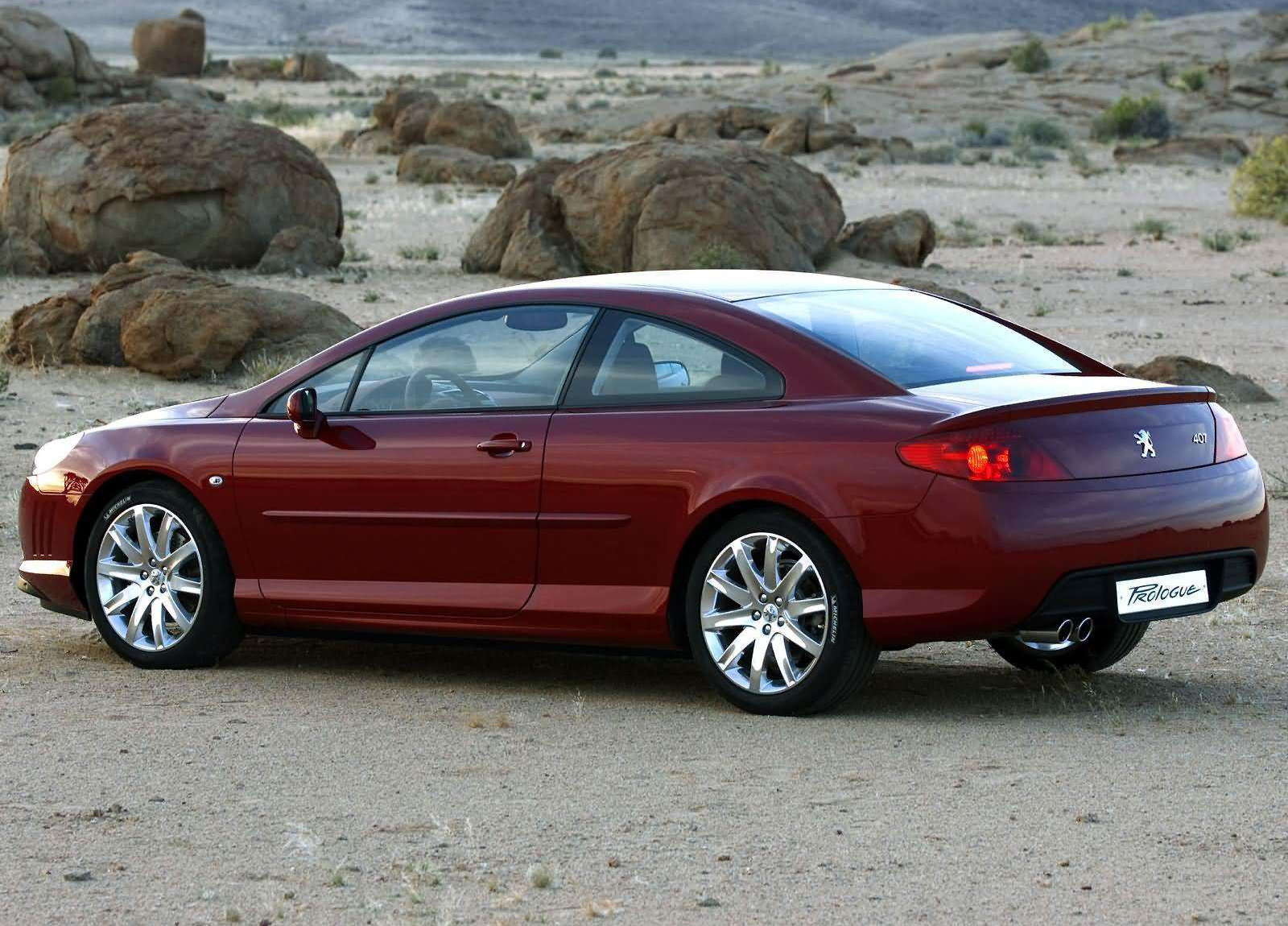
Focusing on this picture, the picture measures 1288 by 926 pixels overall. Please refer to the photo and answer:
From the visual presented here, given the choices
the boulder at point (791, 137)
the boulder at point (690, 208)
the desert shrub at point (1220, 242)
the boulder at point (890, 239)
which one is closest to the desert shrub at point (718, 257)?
the boulder at point (690, 208)

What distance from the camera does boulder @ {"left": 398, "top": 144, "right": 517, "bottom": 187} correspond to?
39.4m

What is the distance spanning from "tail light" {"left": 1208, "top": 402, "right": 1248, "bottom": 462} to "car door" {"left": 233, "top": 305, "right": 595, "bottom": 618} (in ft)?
7.03

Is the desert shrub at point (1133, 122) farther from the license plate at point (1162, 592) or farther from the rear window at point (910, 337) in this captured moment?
the license plate at point (1162, 592)

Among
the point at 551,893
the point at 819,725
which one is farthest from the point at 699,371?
the point at 551,893

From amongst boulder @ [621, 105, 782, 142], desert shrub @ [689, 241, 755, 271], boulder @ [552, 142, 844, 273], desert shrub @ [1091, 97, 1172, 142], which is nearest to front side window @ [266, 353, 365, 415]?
desert shrub @ [689, 241, 755, 271]

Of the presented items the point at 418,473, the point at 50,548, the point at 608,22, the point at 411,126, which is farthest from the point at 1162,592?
the point at 608,22

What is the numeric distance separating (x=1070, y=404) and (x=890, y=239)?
19.4m

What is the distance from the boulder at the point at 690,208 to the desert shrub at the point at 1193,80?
51.5 meters

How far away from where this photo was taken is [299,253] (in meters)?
24.4

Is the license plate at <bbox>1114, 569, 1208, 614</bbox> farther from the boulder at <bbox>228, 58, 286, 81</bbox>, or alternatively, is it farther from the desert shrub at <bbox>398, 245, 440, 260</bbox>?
the boulder at <bbox>228, 58, 286, 81</bbox>

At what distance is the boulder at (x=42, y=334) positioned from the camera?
1756 centimetres

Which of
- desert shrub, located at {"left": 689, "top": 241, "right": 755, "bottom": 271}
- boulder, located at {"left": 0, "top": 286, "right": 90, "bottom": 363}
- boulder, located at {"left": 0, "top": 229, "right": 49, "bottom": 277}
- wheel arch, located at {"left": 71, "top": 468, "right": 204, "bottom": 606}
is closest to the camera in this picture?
wheel arch, located at {"left": 71, "top": 468, "right": 204, "bottom": 606}

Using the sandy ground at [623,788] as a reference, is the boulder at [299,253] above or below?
below

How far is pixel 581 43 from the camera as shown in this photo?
6186 inches
